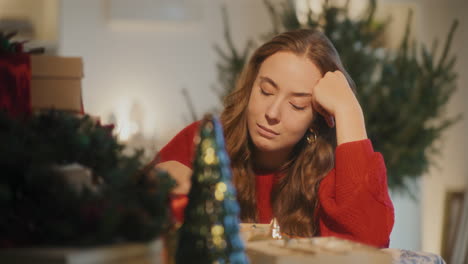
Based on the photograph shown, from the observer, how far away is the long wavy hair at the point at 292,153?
149 centimetres

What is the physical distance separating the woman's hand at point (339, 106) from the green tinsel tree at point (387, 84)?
1.61 metres

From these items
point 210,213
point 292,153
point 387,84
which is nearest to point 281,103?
point 292,153

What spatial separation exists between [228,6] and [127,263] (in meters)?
4.13

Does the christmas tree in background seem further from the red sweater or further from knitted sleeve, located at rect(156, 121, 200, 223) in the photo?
Result: knitted sleeve, located at rect(156, 121, 200, 223)

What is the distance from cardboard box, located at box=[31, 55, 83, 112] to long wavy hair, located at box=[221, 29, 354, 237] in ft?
2.18

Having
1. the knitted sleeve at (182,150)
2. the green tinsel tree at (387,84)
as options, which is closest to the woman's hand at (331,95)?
the knitted sleeve at (182,150)

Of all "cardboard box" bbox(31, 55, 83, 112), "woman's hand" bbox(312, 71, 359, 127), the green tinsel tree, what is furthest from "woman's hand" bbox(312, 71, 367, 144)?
the green tinsel tree

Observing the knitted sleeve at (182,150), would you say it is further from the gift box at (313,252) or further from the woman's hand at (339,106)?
Result: the gift box at (313,252)

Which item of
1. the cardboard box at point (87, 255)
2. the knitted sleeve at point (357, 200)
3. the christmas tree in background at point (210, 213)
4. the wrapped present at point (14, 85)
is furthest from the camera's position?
the knitted sleeve at point (357, 200)

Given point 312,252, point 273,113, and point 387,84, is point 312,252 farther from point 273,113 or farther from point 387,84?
point 387,84

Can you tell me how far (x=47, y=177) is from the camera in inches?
24.7

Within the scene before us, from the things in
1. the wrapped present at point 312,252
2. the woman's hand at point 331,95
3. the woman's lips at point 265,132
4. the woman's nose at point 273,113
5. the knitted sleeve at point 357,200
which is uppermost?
the woman's hand at point 331,95

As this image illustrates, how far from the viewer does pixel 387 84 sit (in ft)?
10.7

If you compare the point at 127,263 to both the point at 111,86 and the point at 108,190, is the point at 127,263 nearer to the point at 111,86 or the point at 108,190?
the point at 108,190
